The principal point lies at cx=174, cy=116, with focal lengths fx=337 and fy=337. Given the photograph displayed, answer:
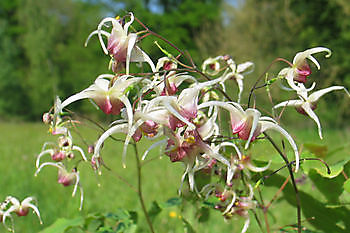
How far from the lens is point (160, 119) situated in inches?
22.7

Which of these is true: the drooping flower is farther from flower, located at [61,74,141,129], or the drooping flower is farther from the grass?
the grass

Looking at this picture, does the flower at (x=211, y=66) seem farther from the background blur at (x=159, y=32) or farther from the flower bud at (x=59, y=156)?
the background blur at (x=159, y=32)

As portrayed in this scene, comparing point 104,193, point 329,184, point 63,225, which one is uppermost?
point 329,184

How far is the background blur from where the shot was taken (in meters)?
11.7

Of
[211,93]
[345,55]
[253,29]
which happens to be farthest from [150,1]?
[211,93]

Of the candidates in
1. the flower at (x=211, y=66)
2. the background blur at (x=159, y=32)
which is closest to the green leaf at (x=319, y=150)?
the flower at (x=211, y=66)

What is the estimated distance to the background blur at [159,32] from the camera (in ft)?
38.3

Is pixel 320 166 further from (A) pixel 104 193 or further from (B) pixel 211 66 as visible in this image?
(A) pixel 104 193

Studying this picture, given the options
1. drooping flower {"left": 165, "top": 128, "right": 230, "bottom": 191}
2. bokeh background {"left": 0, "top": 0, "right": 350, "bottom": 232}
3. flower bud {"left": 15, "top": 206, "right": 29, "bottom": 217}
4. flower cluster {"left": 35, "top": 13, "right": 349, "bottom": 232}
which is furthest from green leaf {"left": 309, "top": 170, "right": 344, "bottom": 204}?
flower bud {"left": 15, "top": 206, "right": 29, "bottom": 217}

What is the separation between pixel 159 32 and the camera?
40.2 ft

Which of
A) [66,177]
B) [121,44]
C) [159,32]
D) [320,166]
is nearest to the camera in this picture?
[121,44]

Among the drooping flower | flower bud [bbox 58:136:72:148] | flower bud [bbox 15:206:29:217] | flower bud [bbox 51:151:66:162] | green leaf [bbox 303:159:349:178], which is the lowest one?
flower bud [bbox 15:206:29:217]

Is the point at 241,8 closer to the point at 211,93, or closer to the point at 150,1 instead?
the point at 150,1

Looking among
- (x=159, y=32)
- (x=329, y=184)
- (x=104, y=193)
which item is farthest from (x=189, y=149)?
(x=159, y=32)
